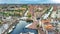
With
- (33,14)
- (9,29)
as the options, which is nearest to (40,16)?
(33,14)

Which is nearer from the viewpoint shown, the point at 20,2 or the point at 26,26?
the point at 26,26

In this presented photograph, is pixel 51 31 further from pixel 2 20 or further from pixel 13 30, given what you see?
pixel 2 20

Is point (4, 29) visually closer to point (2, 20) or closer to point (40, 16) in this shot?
point (2, 20)

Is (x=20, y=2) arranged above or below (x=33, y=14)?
above

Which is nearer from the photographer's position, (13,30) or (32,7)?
(13,30)

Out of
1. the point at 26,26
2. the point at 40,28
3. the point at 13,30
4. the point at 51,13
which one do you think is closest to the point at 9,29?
the point at 13,30

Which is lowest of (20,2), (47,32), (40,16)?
(47,32)
